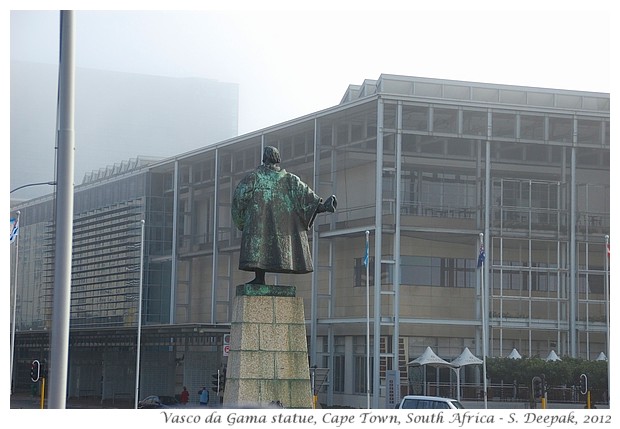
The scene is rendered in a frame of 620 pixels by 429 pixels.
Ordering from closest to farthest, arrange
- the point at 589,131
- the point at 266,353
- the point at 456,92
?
the point at 266,353
the point at 589,131
the point at 456,92

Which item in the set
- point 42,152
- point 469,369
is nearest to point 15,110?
point 42,152

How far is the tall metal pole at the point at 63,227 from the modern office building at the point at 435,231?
3642 cm

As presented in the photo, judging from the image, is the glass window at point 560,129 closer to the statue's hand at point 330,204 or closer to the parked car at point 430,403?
the parked car at point 430,403

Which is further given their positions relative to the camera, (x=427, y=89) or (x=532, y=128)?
(x=427, y=89)

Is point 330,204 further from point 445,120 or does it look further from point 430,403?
point 445,120

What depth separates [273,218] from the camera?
68.7ft

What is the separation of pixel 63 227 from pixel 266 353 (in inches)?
261

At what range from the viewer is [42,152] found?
237 ft

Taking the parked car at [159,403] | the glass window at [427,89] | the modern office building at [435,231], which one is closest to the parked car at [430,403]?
the modern office building at [435,231]

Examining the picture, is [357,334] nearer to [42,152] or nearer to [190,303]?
[190,303]

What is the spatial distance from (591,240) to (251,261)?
40462 millimetres

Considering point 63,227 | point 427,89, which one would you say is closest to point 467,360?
point 427,89

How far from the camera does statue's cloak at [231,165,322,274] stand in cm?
2083
